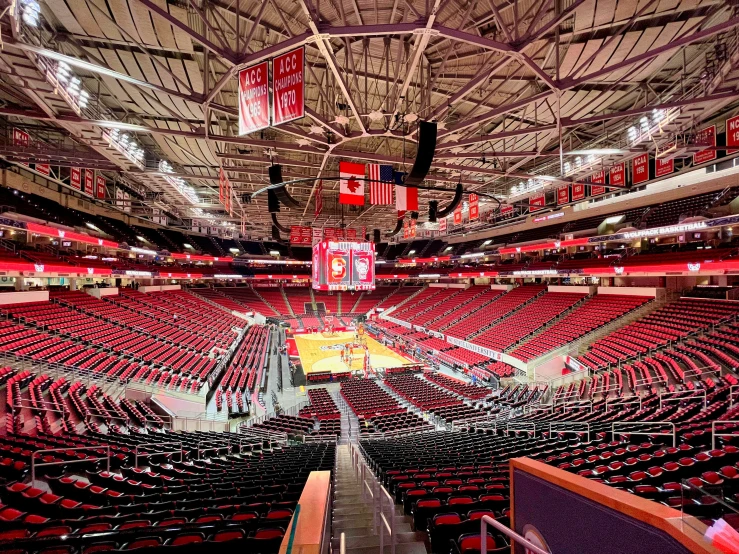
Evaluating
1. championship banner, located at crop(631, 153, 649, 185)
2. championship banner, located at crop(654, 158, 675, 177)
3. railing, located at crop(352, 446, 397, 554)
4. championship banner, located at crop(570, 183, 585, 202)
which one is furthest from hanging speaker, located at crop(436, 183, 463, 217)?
championship banner, located at crop(570, 183, 585, 202)

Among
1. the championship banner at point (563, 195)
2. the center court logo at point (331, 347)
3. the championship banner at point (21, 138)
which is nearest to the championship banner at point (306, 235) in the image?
the center court logo at point (331, 347)

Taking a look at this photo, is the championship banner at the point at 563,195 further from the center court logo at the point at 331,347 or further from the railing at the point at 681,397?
the center court logo at the point at 331,347

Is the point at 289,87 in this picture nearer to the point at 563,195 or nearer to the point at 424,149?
the point at 424,149

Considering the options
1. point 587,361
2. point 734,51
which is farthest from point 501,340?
point 734,51

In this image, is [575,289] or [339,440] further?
[575,289]

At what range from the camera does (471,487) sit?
5.46 m

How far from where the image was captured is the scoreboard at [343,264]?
20.1 m

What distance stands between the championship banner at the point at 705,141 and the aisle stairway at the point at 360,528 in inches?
597

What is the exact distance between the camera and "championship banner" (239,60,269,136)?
755cm

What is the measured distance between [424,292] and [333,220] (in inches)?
773

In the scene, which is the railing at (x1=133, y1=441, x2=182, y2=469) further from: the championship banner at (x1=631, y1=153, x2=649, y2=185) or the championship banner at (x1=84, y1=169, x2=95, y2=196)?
the championship banner at (x1=631, y1=153, x2=649, y2=185)

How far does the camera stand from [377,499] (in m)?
5.79

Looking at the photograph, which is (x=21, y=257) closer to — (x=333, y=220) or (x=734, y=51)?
(x=333, y=220)

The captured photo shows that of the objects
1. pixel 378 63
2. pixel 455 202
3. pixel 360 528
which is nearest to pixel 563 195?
pixel 455 202
